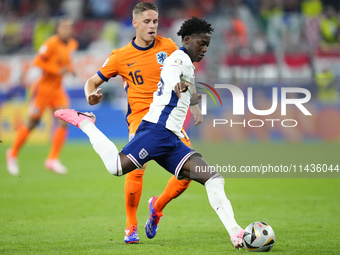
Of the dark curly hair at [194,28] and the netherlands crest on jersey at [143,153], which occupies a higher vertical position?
the dark curly hair at [194,28]

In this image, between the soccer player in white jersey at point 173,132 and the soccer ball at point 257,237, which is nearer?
the soccer ball at point 257,237

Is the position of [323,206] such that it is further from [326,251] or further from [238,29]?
[238,29]

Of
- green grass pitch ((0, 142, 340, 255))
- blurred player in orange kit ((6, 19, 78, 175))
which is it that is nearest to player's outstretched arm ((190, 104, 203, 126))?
green grass pitch ((0, 142, 340, 255))

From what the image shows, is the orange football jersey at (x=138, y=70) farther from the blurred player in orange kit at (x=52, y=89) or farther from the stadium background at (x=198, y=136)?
the blurred player in orange kit at (x=52, y=89)

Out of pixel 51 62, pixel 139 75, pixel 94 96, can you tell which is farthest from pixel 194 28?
pixel 51 62

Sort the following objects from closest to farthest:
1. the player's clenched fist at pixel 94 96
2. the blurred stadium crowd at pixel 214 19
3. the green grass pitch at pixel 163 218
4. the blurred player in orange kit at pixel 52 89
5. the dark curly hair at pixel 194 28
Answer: the dark curly hair at pixel 194 28
the player's clenched fist at pixel 94 96
the green grass pitch at pixel 163 218
the blurred player in orange kit at pixel 52 89
the blurred stadium crowd at pixel 214 19

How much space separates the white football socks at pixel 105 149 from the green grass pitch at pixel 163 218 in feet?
2.41

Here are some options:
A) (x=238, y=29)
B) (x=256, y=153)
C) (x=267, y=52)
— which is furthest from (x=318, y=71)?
(x=256, y=153)

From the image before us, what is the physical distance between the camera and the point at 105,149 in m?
4.41

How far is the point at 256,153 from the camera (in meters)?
10.4

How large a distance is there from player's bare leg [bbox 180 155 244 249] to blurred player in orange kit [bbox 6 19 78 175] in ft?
21.3

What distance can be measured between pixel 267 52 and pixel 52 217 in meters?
12.2

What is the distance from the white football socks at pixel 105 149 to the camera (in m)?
4.27

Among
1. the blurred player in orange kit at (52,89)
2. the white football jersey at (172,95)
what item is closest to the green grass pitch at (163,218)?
the blurred player in orange kit at (52,89)
